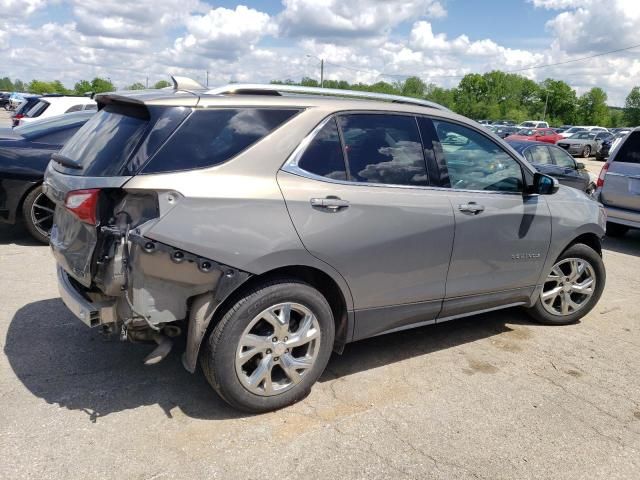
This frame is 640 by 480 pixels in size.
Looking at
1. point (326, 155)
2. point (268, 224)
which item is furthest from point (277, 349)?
point (326, 155)

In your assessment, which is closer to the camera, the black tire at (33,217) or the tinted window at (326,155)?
the tinted window at (326,155)

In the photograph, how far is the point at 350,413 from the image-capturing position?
331 cm

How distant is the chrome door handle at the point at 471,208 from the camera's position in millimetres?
3828

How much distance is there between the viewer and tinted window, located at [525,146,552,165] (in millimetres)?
10422

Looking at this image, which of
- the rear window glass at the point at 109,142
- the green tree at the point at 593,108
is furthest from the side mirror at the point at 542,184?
the green tree at the point at 593,108

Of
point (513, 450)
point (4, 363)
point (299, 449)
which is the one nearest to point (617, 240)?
point (513, 450)

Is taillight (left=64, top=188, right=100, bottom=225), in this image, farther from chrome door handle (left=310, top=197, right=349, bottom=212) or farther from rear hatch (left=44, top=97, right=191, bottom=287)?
chrome door handle (left=310, top=197, right=349, bottom=212)

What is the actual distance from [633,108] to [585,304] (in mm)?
103725

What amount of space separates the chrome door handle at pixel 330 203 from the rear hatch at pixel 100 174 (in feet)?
2.84

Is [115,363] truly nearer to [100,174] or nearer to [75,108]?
[100,174]

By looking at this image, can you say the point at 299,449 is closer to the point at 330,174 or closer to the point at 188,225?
the point at 188,225

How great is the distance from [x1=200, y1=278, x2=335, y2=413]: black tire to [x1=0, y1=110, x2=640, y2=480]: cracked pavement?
0.12m

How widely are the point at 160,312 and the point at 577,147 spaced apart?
31.7 meters

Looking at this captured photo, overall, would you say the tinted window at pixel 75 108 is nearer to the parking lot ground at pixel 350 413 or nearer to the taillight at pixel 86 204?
the parking lot ground at pixel 350 413
